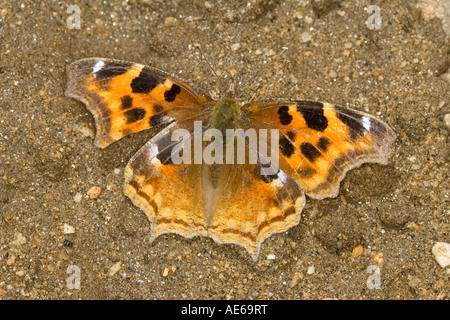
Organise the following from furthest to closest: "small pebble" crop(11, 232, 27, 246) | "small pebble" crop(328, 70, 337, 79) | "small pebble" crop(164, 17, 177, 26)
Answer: "small pebble" crop(164, 17, 177, 26), "small pebble" crop(328, 70, 337, 79), "small pebble" crop(11, 232, 27, 246)

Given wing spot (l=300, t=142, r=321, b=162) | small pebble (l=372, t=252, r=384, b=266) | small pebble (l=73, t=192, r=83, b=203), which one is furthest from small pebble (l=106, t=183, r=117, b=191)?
small pebble (l=372, t=252, r=384, b=266)

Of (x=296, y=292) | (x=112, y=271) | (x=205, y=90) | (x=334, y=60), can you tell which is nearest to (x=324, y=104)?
(x=334, y=60)

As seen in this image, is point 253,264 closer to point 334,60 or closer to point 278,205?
point 278,205

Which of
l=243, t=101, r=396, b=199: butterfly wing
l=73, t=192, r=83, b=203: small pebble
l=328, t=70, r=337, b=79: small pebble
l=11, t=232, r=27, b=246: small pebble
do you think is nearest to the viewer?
l=243, t=101, r=396, b=199: butterfly wing

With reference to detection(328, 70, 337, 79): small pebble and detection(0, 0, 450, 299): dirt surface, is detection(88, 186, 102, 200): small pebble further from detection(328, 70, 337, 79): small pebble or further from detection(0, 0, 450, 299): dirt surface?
detection(328, 70, 337, 79): small pebble

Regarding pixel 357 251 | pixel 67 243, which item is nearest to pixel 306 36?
pixel 357 251

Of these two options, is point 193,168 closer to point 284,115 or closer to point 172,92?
point 172,92
